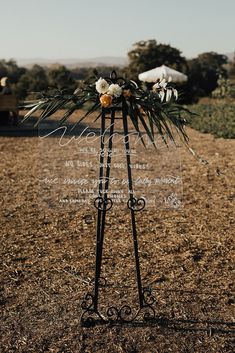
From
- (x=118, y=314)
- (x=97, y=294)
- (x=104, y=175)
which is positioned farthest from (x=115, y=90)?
(x=104, y=175)

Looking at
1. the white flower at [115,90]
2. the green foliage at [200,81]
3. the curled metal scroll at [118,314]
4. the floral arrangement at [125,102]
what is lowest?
the green foliage at [200,81]

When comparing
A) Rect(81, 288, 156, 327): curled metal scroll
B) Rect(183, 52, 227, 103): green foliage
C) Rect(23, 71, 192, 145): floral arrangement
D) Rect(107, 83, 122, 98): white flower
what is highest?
Rect(107, 83, 122, 98): white flower

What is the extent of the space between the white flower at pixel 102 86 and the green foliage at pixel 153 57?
2918cm

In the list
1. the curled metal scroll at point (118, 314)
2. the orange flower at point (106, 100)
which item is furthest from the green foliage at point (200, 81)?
the orange flower at point (106, 100)

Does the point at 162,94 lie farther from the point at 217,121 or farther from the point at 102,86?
the point at 217,121

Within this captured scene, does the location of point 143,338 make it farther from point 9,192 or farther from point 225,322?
point 9,192

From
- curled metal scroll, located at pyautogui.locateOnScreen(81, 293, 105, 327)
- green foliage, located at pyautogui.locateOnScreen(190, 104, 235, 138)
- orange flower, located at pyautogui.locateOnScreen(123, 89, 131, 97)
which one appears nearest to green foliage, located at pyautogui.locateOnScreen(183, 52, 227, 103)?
green foliage, located at pyautogui.locateOnScreen(190, 104, 235, 138)

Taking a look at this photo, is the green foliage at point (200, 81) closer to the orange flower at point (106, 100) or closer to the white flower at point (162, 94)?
the white flower at point (162, 94)

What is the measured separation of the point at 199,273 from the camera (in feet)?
15.5

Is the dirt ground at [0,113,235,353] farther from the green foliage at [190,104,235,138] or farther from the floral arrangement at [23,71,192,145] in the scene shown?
the green foliage at [190,104,235,138]

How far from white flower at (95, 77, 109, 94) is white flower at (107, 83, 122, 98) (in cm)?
3

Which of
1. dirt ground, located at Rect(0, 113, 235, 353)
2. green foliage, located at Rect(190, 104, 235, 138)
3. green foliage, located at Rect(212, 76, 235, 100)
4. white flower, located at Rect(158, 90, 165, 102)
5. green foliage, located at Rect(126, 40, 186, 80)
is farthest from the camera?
green foliage, located at Rect(126, 40, 186, 80)

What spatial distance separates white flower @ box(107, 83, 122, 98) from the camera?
3.20 m

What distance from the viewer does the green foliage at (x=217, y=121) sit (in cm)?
1417
